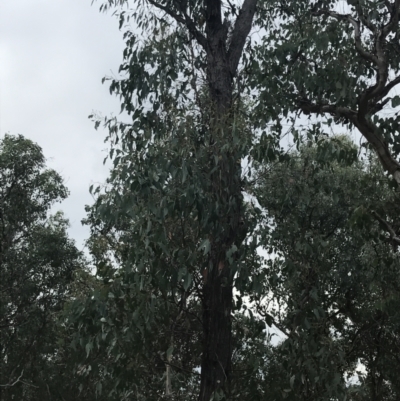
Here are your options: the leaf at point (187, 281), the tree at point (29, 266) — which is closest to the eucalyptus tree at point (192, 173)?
the leaf at point (187, 281)

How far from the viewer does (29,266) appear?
2138 cm

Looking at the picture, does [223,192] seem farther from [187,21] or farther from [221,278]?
[187,21]

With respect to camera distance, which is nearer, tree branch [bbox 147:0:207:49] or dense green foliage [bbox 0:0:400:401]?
dense green foliage [bbox 0:0:400:401]

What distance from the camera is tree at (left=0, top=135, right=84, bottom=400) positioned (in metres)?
21.1

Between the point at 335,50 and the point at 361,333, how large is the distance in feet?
32.0

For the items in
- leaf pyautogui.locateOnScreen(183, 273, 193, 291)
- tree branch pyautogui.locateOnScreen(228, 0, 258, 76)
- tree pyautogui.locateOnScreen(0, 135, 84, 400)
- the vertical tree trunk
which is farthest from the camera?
tree pyautogui.locateOnScreen(0, 135, 84, 400)

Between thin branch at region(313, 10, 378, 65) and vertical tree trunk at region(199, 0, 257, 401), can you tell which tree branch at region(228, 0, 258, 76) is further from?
thin branch at region(313, 10, 378, 65)

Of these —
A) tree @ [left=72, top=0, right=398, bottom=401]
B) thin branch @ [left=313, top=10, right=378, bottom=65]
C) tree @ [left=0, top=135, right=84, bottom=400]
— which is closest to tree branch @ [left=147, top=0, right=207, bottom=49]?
tree @ [left=72, top=0, right=398, bottom=401]

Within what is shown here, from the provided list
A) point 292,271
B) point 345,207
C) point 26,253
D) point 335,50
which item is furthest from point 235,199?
point 26,253

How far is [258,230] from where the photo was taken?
317 inches

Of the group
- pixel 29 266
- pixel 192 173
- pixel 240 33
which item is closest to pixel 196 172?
pixel 192 173

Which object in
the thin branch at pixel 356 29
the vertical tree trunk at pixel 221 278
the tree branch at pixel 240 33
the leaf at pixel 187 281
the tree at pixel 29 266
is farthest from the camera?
the tree at pixel 29 266

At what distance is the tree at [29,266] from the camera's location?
21.1 meters

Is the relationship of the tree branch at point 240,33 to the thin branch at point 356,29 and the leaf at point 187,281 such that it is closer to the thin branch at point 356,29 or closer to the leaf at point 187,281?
the thin branch at point 356,29
